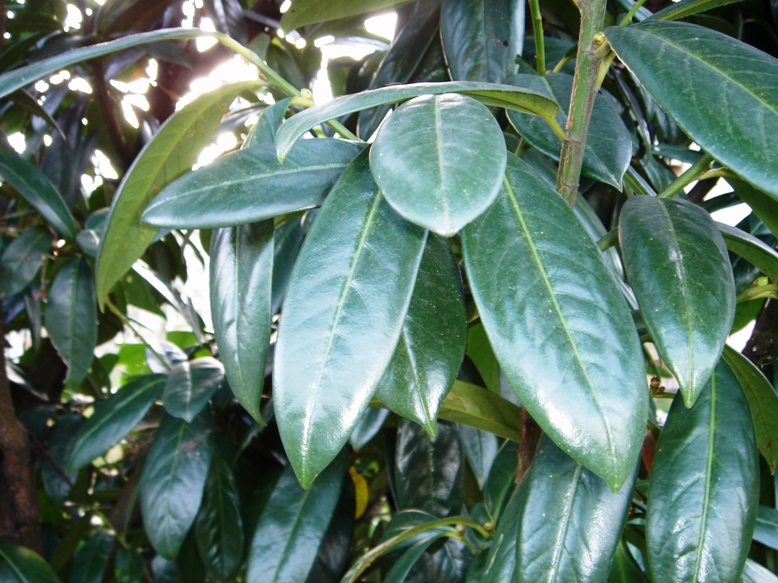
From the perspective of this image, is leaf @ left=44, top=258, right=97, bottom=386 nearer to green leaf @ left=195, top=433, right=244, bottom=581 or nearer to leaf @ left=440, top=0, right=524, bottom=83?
green leaf @ left=195, top=433, right=244, bottom=581

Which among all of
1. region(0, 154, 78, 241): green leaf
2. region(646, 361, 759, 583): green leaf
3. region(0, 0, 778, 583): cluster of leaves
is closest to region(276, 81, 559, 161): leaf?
region(0, 0, 778, 583): cluster of leaves

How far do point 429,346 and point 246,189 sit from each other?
14 cm

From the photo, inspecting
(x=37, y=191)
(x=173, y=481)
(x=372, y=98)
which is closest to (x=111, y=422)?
(x=173, y=481)

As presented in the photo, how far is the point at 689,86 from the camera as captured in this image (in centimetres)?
37

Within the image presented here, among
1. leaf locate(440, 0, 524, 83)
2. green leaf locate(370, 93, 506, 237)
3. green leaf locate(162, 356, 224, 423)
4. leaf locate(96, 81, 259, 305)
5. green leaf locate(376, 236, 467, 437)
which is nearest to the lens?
green leaf locate(370, 93, 506, 237)

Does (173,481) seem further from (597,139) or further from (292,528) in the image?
(597,139)

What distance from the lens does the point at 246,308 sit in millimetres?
423

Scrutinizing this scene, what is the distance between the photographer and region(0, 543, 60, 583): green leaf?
0.83 m

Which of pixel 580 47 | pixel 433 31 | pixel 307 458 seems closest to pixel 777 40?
pixel 433 31

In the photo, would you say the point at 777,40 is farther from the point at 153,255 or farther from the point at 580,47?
the point at 153,255

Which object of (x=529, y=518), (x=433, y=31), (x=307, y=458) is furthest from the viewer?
(x=433, y=31)

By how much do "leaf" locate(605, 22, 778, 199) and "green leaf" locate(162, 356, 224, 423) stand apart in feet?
1.87

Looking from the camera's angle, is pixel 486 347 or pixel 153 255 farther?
pixel 153 255

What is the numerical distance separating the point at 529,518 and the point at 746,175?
236 mm
